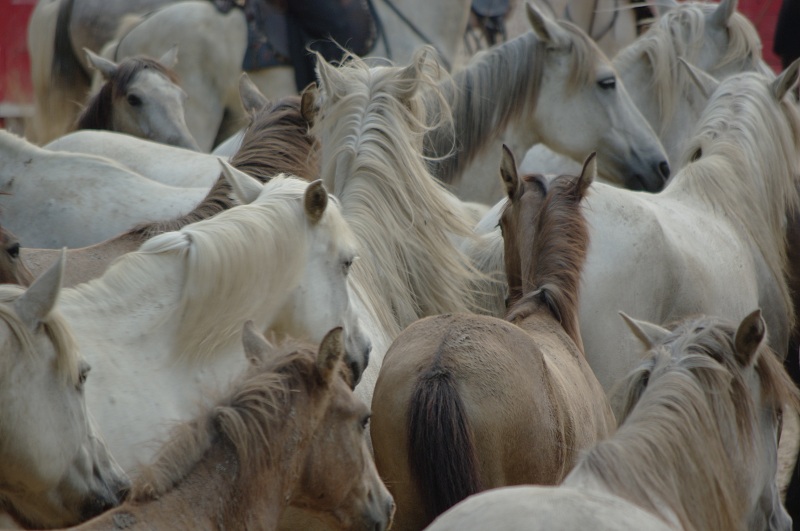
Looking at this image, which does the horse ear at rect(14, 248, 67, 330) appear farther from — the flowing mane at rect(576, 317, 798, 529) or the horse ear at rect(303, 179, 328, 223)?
the flowing mane at rect(576, 317, 798, 529)

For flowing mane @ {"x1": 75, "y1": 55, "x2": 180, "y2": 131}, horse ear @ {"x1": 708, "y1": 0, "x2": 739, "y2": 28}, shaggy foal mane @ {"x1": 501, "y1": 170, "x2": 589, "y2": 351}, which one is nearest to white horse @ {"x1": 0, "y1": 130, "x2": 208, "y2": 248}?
shaggy foal mane @ {"x1": 501, "y1": 170, "x2": 589, "y2": 351}

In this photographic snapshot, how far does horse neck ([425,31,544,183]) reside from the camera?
557cm

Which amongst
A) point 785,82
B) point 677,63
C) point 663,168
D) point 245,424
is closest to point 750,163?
point 785,82

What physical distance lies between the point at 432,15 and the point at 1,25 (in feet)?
18.1

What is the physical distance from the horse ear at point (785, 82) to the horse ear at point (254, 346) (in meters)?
3.28

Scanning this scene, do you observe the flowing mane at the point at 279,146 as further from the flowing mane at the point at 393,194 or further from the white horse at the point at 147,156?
the white horse at the point at 147,156

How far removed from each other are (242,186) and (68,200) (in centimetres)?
115

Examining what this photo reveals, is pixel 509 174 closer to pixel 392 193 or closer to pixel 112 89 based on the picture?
pixel 392 193

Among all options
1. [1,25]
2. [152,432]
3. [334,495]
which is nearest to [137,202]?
[152,432]

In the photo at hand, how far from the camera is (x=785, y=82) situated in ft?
16.5

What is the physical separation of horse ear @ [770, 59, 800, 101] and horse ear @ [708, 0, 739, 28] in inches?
70.3

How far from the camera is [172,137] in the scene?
19.8 feet

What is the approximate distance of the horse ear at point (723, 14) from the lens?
6.73 meters

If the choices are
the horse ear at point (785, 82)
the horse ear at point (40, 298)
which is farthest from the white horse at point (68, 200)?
the horse ear at point (785, 82)
